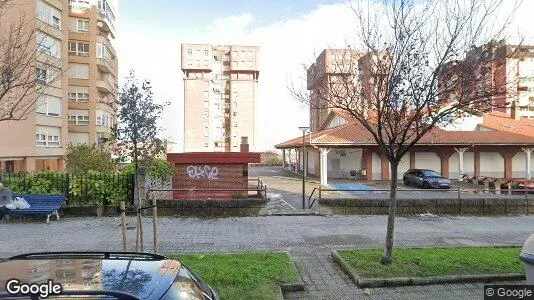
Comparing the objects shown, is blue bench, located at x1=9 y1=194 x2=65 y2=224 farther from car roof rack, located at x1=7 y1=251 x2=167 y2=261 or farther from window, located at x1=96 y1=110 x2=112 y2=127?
window, located at x1=96 y1=110 x2=112 y2=127

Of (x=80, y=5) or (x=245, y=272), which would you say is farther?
(x=80, y=5)

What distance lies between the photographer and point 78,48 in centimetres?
3866

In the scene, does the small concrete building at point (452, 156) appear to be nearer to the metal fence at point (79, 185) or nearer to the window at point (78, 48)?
the metal fence at point (79, 185)

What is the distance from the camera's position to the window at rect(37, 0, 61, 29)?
1167 inches

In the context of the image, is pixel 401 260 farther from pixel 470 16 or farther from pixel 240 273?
pixel 470 16

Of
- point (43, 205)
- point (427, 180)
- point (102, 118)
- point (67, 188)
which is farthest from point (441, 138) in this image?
point (102, 118)

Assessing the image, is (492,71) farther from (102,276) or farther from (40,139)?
(40,139)

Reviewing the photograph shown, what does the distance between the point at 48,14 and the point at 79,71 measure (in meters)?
8.84

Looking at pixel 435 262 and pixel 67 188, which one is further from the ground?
pixel 67 188

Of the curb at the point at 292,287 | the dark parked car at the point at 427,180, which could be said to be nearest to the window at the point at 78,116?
the dark parked car at the point at 427,180

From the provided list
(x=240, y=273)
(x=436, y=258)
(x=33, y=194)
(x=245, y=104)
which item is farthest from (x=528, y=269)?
(x=245, y=104)

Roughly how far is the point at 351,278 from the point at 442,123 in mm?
3567

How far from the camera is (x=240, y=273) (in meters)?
6.37

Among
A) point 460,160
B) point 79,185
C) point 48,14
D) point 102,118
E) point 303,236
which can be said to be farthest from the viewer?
point 102,118
